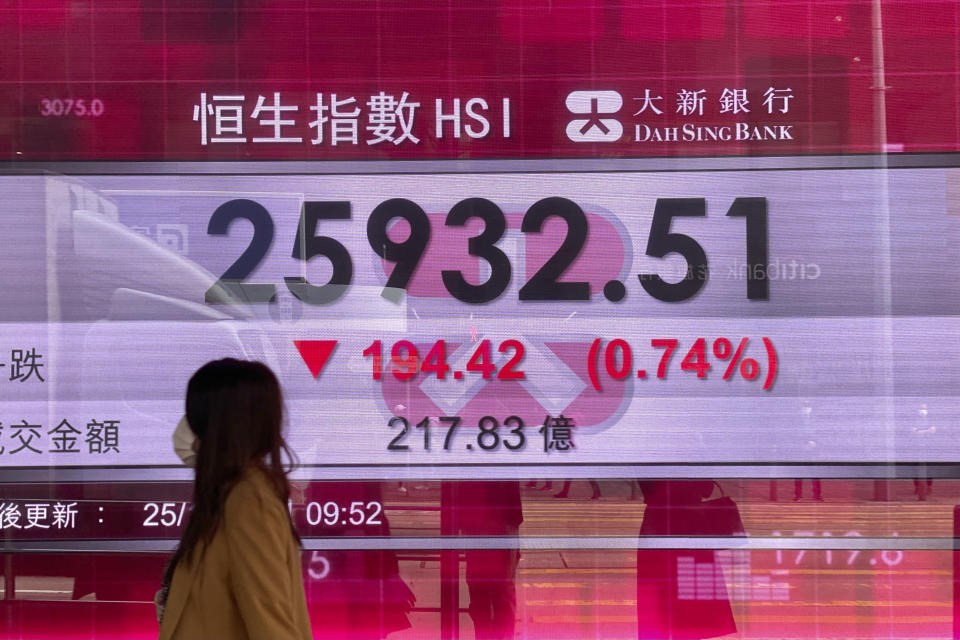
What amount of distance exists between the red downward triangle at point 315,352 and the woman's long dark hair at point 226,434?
1.56m

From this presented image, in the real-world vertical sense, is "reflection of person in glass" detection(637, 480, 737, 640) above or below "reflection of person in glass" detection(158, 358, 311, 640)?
below

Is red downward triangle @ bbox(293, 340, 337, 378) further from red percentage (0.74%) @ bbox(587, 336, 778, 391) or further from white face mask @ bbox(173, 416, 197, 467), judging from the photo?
white face mask @ bbox(173, 416, 197, 467)

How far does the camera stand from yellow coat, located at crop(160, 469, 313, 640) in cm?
274

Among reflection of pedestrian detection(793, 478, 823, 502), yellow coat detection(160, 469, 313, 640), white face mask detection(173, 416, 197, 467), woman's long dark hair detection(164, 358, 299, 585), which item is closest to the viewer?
yellow coat detection(160, 469, 313, 640)

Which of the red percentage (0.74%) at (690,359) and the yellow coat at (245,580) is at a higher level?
the red percentage (0.74%) at (690,359)

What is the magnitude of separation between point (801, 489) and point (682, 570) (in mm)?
601

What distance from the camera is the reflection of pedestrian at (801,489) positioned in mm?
4484

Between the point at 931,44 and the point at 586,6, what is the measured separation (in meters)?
1.47

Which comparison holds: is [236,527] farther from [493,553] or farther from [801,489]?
[801,489]

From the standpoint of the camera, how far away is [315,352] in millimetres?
4523

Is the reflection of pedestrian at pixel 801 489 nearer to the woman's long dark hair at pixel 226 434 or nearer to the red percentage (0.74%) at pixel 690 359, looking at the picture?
the red percentage (0.74%) at pixel 690 359

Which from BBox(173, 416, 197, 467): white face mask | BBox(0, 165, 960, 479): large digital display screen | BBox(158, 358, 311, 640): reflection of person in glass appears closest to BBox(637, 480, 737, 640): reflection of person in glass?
BBox(0, 165, 960, 479): large digital display screen

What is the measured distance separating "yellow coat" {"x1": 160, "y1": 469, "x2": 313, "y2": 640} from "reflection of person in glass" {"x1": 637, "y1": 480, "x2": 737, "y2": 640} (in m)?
1.98

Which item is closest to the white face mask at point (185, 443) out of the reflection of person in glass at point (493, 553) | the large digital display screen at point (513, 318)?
the large digital display screen at point (513, 318)
